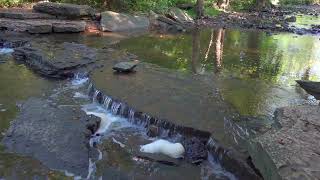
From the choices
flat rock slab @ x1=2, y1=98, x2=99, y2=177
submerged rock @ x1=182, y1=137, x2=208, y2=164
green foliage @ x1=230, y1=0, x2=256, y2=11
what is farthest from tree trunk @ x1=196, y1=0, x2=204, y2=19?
submerged rock @ x1=182, y1=137, x2=208, y2=164

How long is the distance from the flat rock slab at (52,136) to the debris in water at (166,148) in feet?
3.24

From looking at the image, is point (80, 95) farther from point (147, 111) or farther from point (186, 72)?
point (186, 72)

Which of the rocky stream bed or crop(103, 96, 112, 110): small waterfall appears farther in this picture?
crop(103, 96, 112, 110): small waterfall

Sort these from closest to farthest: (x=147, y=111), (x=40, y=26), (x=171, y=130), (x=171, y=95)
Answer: (x=171, y=130) → (x=147, y=111) → (x=171, y=95) → (x=40, y=26)

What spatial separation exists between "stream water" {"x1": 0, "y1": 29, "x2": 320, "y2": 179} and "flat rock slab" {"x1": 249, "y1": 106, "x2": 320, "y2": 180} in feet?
3.68

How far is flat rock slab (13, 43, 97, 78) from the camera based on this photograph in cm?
1059

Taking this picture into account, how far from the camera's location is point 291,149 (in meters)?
4.64

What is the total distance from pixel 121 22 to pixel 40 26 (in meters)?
4.24

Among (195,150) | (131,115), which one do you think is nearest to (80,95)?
(131,115)

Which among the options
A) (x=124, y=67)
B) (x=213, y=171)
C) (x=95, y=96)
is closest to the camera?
(x=213, y=171)

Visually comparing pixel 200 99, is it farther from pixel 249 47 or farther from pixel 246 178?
pixel 249 47

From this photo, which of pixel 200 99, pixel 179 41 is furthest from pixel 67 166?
pixel 179 41

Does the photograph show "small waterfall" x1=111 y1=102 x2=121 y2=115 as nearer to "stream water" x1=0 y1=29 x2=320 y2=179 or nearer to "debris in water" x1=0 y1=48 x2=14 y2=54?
"stream water" x1=0 y1=29 x2=320 y2=179

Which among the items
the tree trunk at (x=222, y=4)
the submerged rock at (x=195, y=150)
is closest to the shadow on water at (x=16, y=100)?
the submerged rock at (x=195, y=150)
